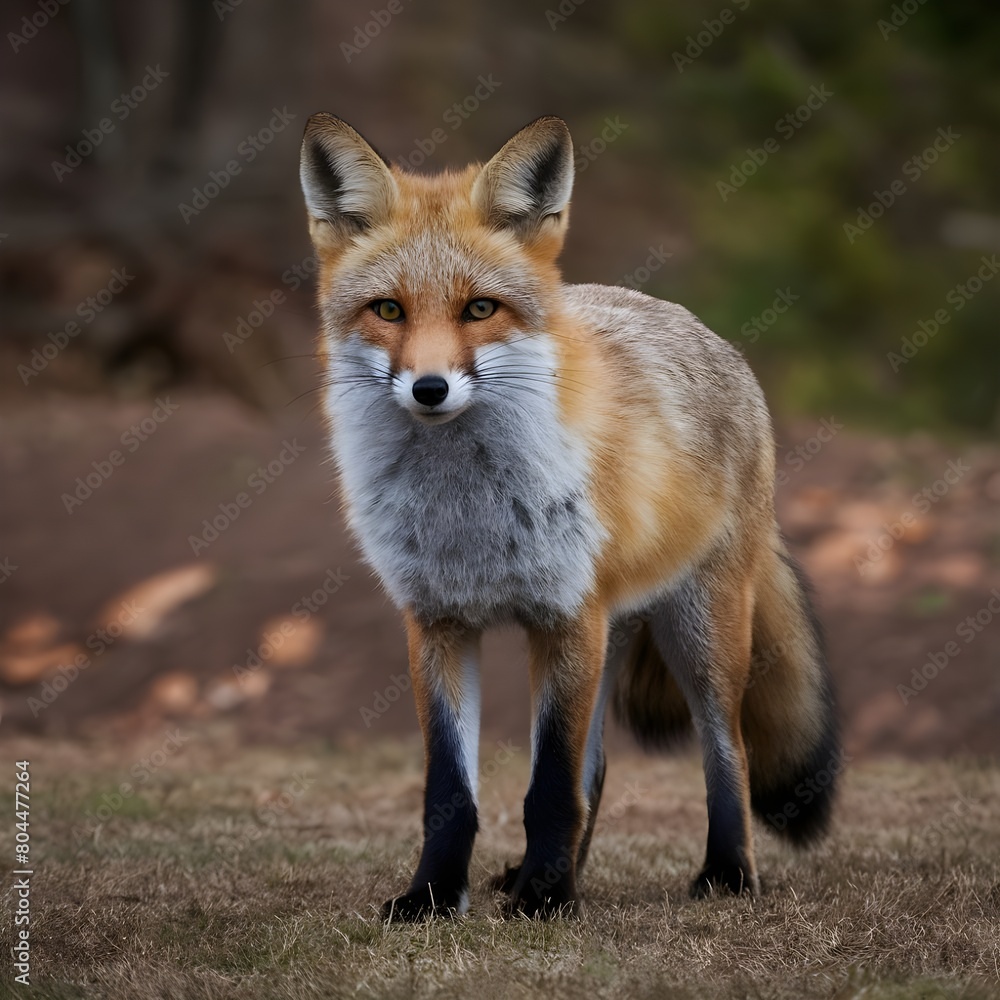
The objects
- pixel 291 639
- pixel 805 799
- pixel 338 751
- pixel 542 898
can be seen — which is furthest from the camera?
pixel 291 639

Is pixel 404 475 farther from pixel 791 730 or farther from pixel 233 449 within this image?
pixel 233 449

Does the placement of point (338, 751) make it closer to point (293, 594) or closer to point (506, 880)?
point (293, 594)

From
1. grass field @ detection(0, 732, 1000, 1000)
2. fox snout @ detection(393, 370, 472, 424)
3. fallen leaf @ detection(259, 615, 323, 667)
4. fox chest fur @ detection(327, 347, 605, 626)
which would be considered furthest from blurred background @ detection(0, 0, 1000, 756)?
fox snout @ detection(393, 370, 472, 424)

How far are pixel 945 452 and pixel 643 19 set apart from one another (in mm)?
5709

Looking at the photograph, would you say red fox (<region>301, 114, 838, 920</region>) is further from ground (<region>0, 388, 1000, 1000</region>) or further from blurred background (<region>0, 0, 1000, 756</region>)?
blurred background (<region>0, 0, 1000, 756</region>)

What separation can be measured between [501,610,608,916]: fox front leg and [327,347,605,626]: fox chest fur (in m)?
0.12

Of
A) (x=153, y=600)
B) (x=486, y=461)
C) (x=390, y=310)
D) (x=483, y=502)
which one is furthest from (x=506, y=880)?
(x=153, y=600)

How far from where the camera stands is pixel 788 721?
16.4ft

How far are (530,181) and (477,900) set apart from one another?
2352 millimetres

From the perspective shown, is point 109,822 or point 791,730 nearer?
point 791,730

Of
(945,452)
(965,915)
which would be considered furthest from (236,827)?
(945,452)

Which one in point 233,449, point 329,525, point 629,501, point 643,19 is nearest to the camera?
point 629,501

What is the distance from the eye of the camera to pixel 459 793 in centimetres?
405

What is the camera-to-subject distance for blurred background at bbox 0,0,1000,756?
8930 millimetres
